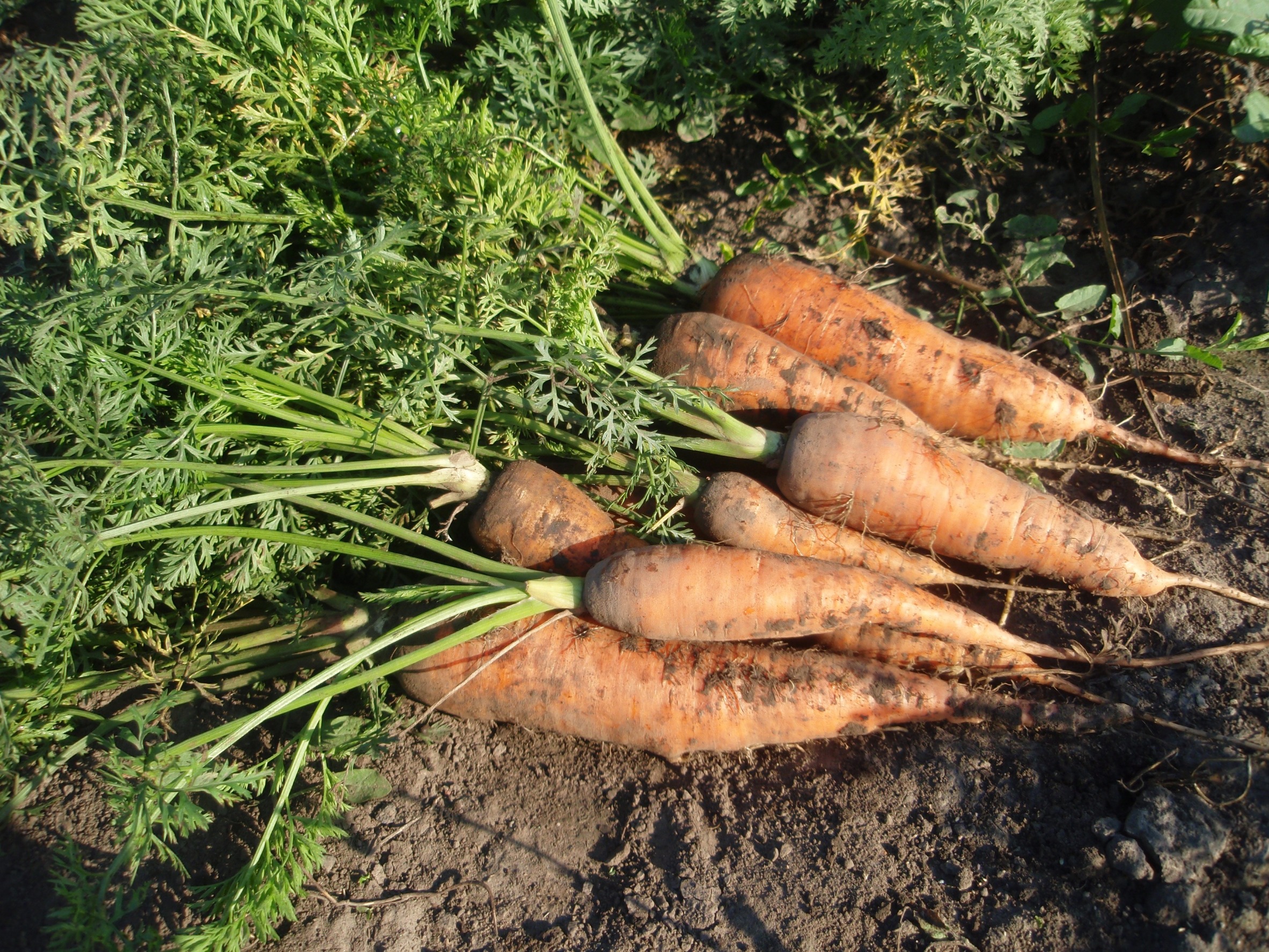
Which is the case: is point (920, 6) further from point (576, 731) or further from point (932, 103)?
point (576, 731)

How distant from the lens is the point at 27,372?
7.37ft

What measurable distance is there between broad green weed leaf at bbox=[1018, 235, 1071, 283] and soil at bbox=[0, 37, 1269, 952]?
577 millimetres

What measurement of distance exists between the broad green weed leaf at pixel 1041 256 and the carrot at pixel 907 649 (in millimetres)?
1540

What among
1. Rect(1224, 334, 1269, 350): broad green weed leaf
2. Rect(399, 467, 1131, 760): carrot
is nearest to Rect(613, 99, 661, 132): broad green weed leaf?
Rect(399, 467, 1131, 760): carrot

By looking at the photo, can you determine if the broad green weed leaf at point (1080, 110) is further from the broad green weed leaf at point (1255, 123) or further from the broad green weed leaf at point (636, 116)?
the broad green weed leaf at point (636, 116)

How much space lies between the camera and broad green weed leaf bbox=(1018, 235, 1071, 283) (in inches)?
119

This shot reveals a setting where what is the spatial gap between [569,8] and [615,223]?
98cm

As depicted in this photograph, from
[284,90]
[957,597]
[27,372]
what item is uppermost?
[284,90]

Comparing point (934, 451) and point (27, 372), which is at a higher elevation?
point (934, 451)

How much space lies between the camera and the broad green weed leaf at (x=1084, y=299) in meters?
2.94

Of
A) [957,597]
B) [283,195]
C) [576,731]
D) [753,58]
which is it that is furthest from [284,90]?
[957,597]

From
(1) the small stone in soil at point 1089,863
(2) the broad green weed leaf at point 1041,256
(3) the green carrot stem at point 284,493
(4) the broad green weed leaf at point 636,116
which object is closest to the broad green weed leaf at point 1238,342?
(2) the broad green weed leaf at point 1041,256

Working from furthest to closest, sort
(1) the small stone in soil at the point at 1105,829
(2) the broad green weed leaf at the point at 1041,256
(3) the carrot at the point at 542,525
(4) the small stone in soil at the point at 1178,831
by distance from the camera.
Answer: (2) the broad green weed leaf at the point at 1041,256 < (3) the carrot at the point at 542,525 < (1) the small stone in soil at the point at 1105,829 < (4) the small stone in soil at the point at 1178,831

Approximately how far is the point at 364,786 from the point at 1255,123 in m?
3.88
